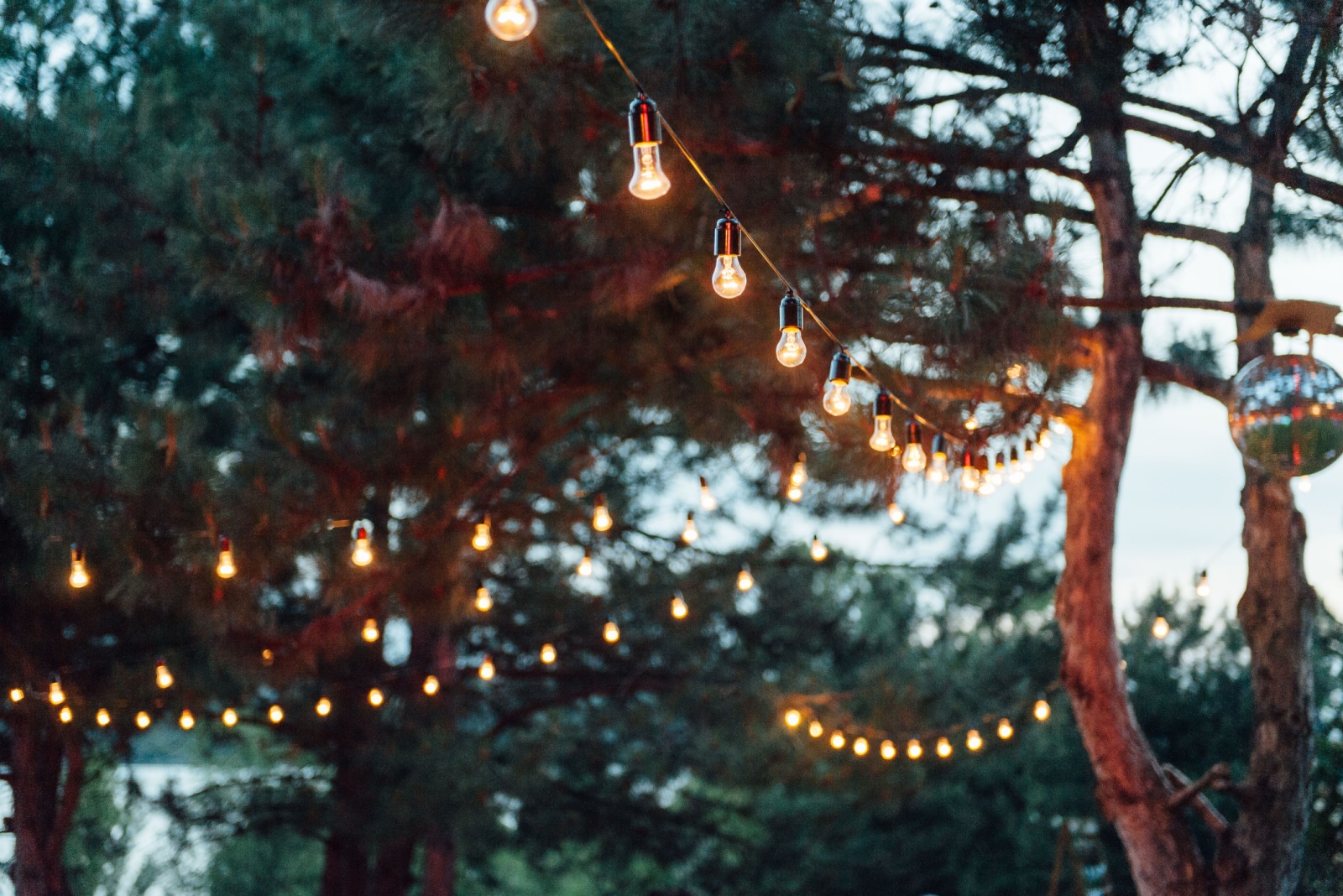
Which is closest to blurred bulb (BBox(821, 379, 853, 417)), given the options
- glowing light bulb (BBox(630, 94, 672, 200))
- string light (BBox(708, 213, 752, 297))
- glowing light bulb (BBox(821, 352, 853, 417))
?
glowing light bulb (BBox(821, 352, 853, 417))

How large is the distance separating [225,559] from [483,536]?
0.93 metres

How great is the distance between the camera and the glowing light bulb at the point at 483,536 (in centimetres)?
457

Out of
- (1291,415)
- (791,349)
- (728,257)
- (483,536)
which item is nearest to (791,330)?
(791,349)

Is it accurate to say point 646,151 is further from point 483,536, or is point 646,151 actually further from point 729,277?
point 483,536

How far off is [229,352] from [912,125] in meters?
3.69

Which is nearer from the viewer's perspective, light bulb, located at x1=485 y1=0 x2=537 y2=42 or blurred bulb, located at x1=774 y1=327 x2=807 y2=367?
light bulb, located at x1=485 y1=0 x2=537 y2=42

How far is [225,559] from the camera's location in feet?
13.1

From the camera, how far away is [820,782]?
23.6 feet

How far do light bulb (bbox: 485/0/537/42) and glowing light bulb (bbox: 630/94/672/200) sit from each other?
29cm

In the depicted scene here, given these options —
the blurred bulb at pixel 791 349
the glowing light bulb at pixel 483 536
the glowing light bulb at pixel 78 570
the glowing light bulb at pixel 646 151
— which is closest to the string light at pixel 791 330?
the blurred bulb at pixel 791 349

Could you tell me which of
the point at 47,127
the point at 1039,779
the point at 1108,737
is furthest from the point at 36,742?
the point at 1039,779

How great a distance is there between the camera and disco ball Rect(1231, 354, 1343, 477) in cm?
289

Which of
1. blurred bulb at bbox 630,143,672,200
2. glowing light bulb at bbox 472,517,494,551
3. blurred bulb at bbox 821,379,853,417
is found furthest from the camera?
glowing light bulb at bbox 472,517,494,551

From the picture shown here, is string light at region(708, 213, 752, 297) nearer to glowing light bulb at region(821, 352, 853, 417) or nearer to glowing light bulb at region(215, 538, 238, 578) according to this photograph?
glowing light bulb at region(821, 352, 853, 417)
